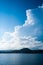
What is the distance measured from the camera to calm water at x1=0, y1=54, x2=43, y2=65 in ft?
7.85

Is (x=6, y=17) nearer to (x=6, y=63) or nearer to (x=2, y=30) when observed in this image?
(x=2, y=30)

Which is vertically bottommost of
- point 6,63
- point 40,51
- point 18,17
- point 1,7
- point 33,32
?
point 6,63

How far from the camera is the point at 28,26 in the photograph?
8.09 feet

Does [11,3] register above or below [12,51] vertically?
above

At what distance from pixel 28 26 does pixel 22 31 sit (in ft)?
0.38

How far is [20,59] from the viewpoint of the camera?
8.05 ft

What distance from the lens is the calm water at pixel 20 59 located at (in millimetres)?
2393

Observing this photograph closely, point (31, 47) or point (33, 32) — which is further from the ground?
point (33, 32)

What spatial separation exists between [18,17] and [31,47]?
1.59ft

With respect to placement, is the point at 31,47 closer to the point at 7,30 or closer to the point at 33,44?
the point at 33,44

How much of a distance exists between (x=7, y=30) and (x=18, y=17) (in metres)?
0.25

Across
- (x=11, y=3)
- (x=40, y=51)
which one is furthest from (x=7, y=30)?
(x=40, y=51)

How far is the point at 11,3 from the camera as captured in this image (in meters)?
2.51

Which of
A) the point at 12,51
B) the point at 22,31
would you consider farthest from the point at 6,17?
the point at 12,51
